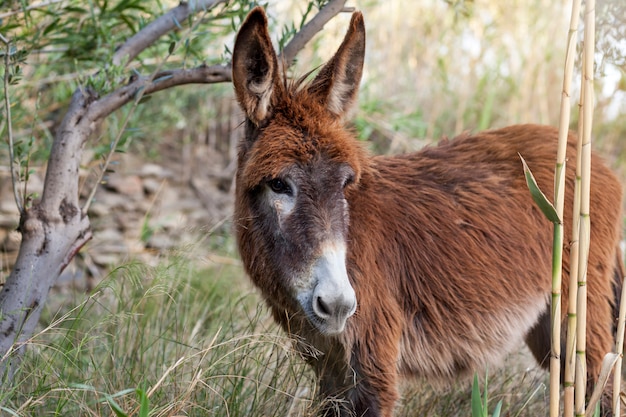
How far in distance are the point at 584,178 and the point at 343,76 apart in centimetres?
127

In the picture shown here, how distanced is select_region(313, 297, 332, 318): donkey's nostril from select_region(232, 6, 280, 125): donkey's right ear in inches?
35.1

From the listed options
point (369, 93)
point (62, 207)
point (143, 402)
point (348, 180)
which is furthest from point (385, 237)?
point (369, 93)

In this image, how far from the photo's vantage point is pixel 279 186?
8.82 ft

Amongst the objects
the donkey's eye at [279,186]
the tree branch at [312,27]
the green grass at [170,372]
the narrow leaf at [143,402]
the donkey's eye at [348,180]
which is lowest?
the green grass at [170,372]

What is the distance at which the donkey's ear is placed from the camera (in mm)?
A: 2873

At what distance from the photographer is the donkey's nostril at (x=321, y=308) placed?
2408mm

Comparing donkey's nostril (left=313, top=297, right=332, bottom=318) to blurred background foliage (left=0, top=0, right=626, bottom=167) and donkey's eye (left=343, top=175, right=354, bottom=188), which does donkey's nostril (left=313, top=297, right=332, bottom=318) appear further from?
blurred background foliage (left=0, top=0, right=626, bottom=167)

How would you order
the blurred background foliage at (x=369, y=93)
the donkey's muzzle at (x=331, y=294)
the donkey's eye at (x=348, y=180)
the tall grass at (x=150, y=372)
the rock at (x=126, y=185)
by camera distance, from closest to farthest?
the donkey's muzzle at (x=331, y=294)
the tall grass at (x=150, y=372)
the donkey's eye at (x=348, y=180)
the blurred background foliage at (x=369, y=93)
the rock at (x=126, y=185)

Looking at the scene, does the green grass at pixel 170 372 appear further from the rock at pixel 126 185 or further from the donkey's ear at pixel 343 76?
the rock at pixel 126 185

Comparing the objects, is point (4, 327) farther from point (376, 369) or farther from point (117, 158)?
point (117, 158)

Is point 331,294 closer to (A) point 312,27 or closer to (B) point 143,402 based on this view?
(B) point 143,402

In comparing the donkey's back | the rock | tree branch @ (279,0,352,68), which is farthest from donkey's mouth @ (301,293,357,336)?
the rock

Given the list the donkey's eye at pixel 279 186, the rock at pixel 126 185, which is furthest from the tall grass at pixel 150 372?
the rock at pixel 126 185

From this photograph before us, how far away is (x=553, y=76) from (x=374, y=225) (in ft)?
19.7
